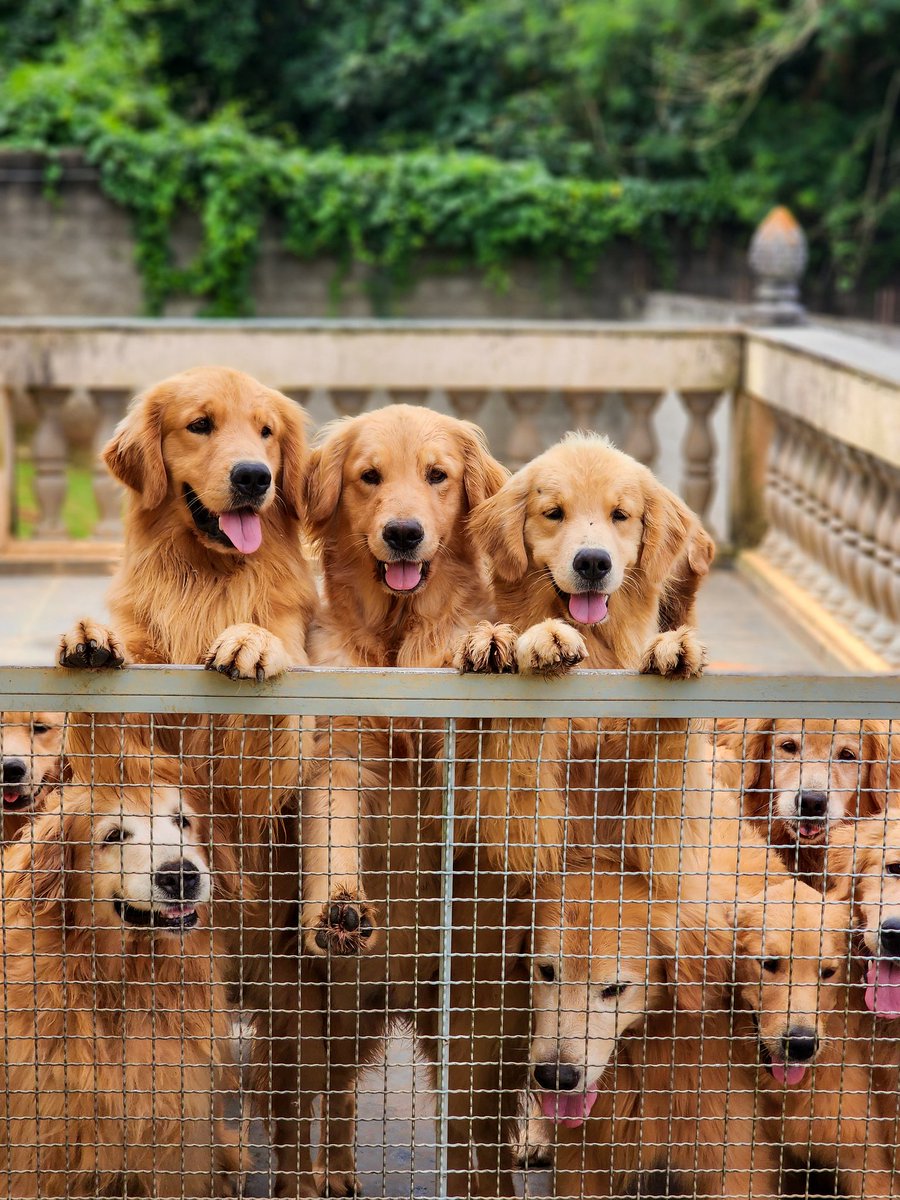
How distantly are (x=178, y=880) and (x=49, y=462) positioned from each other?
545 cm

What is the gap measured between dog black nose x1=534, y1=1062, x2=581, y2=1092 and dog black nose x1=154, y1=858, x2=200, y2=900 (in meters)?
0.79

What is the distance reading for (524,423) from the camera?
324 inches

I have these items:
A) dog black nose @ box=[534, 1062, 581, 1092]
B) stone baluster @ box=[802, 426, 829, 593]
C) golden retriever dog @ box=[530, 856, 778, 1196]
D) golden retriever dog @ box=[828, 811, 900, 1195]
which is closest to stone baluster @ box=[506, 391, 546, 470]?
stone baluster @ box=[802, 426, 829, 593]

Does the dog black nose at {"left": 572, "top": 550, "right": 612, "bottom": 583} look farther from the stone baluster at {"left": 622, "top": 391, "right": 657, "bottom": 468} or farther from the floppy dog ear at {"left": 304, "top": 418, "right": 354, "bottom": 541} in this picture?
the stone baluster at {"left": 622, "top": 391, "right": 657, "bottom": 468}

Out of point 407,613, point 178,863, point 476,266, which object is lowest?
point 476,266

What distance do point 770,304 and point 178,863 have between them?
20.6ft

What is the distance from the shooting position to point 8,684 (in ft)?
9.12

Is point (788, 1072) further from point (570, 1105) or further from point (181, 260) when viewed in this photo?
point (181, 260)

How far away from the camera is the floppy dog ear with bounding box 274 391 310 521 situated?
142 inches

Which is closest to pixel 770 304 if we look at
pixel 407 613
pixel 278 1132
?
pixel 407 613

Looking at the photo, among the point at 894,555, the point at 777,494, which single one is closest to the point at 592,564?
the point at 894,555

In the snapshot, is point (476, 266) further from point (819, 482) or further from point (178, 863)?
point (178, 863)

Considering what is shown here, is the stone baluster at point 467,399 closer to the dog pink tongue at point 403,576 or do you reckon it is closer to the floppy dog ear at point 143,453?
the floppy dog ear at point 143,453

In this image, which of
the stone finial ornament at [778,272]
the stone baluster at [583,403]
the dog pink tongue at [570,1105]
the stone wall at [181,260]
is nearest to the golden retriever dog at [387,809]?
the dog pink tongue at [570,1105]
